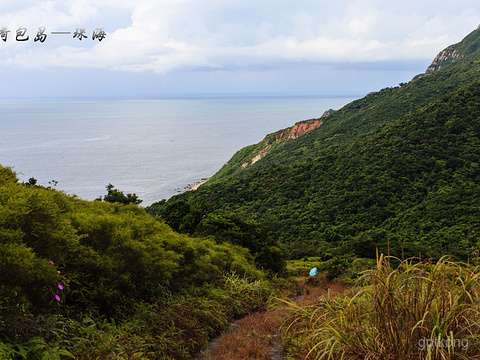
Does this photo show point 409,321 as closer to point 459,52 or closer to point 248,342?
point 248,342

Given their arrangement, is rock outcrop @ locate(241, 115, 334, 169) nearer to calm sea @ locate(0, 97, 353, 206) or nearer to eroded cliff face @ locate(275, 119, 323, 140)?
eroded cliff face @ locate(275, 119, 323, 140)

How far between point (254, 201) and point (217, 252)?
28.5 metres

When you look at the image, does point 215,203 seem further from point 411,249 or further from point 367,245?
point 411,249

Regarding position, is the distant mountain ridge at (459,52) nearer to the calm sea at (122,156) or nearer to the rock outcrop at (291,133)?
the rock outcrop at (291,133)

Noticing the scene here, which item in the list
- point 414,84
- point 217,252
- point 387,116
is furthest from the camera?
point 414,84

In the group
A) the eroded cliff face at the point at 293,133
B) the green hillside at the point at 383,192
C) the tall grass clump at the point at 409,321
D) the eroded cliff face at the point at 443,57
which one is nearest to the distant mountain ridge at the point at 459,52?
the eroded cliff face at the point at 443,57

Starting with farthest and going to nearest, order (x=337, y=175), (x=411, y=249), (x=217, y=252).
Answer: (x=337, y=175) < (x=411, y=249) < (x=217, y=252)

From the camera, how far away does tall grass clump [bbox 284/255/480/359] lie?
3.89 metres

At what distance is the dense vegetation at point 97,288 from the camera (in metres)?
4.56

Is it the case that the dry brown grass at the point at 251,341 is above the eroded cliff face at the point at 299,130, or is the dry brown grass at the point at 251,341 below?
below

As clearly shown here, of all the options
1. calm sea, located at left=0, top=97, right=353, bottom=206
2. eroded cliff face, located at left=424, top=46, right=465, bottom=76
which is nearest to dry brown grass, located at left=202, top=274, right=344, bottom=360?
calm sea, located at left=0, top=97, right=353, bottom=206

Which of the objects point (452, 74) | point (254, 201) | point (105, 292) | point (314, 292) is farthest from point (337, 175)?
point (452, 74)

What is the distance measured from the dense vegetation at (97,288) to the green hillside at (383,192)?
39.4 ft

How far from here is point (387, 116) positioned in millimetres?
62281
